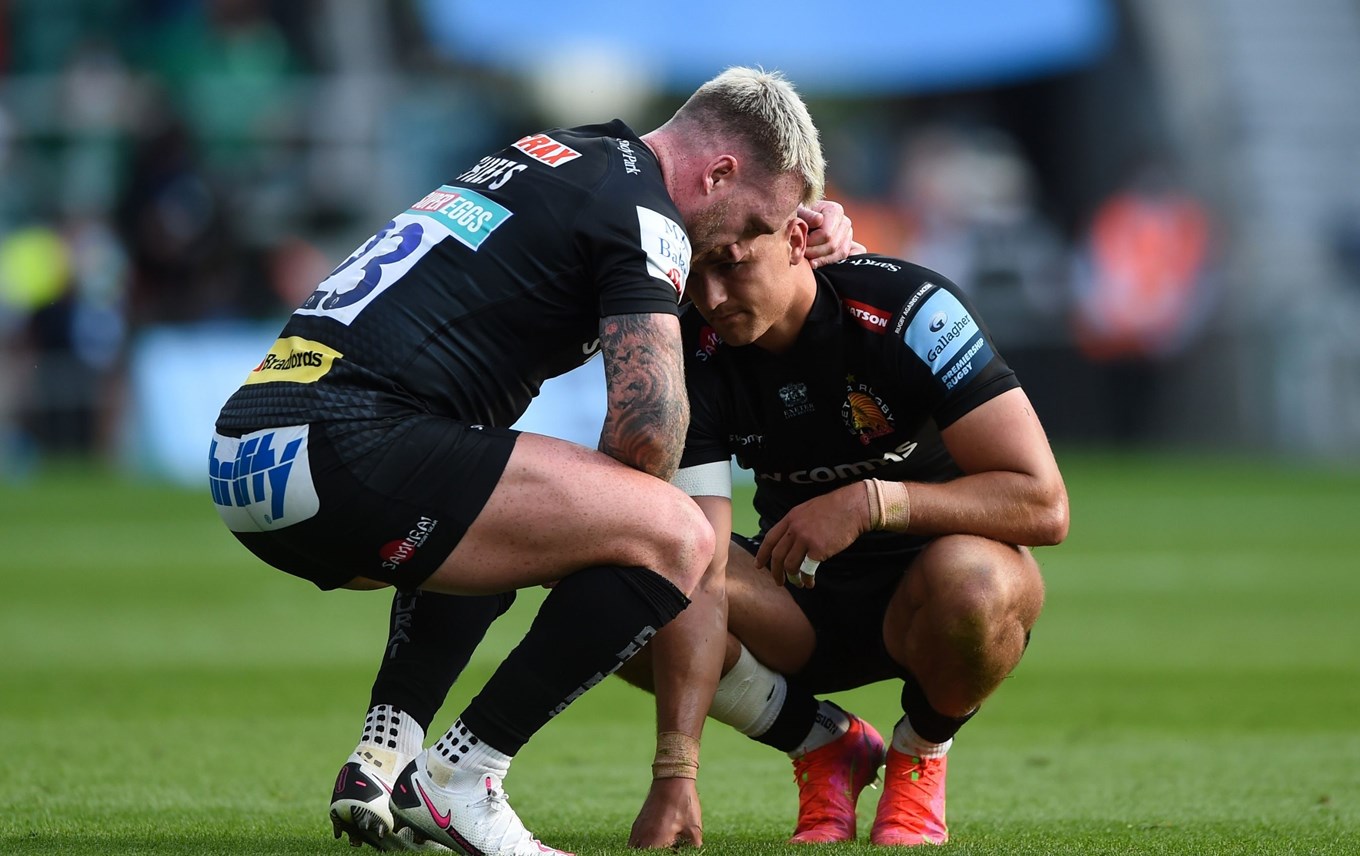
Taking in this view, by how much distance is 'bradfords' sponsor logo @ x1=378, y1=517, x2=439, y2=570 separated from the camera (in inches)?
167

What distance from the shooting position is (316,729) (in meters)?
7.04

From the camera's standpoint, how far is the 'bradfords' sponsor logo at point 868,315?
4.81 metres

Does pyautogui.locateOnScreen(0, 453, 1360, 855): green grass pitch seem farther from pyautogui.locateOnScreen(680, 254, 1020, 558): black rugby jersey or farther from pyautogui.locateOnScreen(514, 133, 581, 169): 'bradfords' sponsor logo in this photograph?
pyautogui.locateOnScreen(514, 133, 581, 169): 'bradfords' sponsor logo

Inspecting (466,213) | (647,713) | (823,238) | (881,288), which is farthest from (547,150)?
(647,713)

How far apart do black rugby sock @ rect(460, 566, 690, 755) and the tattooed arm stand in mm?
295

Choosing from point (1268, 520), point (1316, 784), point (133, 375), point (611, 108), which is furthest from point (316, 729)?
point (611, 108)

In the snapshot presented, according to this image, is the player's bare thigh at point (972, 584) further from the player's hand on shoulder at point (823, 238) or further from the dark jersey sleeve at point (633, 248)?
the dark jersey sleeve at point (633, 248)

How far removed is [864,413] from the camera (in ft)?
16.4

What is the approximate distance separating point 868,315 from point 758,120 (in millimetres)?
617

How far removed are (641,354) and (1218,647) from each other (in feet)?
19.8

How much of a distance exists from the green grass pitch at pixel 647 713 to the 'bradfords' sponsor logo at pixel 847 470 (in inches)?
37.2

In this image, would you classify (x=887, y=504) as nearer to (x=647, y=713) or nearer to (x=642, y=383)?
(x=642, y=383)

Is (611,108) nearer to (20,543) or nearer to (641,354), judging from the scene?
(20,543)

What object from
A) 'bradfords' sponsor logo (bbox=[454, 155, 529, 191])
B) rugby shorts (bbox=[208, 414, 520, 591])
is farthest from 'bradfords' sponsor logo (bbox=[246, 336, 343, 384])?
'bradfords' sponsor logo (bbox=[454, 155, 529, 191])
